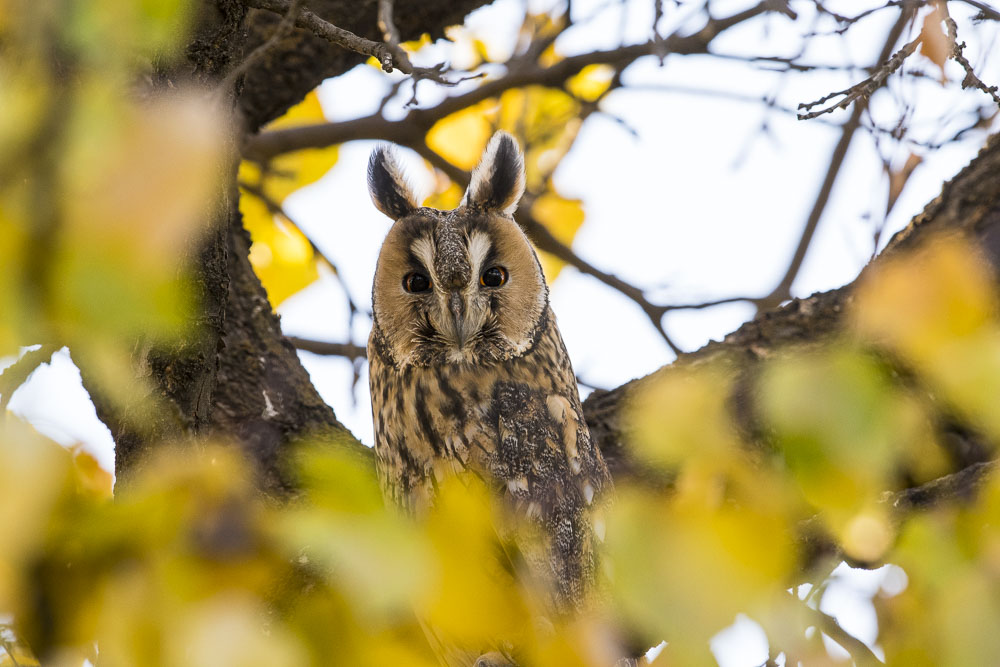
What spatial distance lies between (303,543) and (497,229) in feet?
4.45

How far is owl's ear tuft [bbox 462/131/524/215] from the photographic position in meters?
2.51

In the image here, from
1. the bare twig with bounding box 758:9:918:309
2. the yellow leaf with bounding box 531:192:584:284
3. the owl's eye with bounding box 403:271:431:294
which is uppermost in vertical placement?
the yellow leaf with bounding box 531:192:584:284

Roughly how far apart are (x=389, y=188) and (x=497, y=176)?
1.05 ft

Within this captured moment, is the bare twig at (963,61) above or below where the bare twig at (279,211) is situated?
below

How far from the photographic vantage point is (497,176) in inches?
99.3

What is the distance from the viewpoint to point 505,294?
2.39 meters

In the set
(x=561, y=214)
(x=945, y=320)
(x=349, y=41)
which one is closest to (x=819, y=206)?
(x=561, y=214)

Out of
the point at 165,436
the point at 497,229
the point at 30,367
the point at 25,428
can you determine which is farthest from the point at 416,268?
the point at 25,428

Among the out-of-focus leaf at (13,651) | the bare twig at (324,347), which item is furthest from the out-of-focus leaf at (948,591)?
the bare twig at (324,347)

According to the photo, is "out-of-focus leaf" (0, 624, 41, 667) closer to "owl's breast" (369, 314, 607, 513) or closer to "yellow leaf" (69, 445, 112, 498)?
"yellow leaf" (69, 445, 112, 498)

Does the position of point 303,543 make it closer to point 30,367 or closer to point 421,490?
point 30,367

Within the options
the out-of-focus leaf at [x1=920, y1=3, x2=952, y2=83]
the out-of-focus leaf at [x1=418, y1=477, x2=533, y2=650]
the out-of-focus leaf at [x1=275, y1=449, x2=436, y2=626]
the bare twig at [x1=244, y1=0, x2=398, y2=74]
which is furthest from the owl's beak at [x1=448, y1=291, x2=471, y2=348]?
the out-of-focus leaf at [x1=920, y1=3, x2=952, y2=83]

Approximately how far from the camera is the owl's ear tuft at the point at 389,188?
8.38ft

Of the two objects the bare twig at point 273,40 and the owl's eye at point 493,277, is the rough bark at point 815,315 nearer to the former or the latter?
the owl's eye at point 493,277
